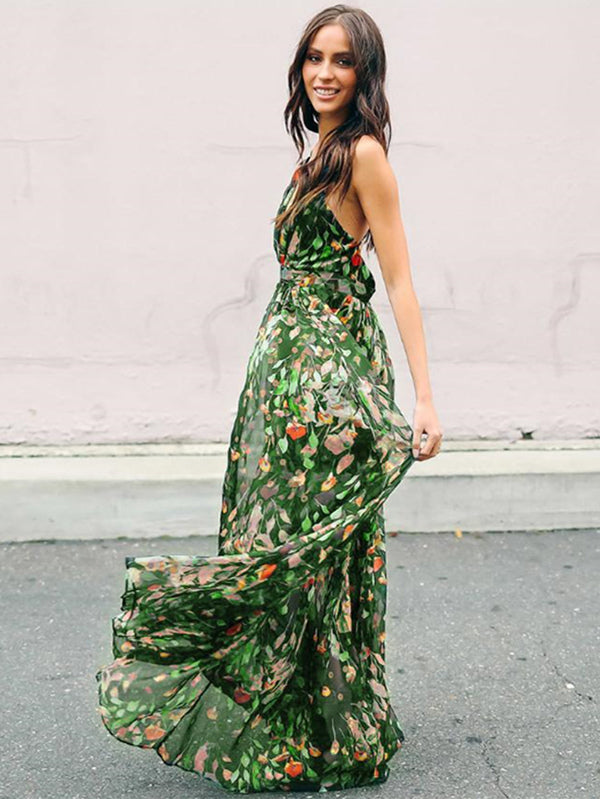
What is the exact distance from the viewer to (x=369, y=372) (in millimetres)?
2797

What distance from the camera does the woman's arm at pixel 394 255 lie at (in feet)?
8.74

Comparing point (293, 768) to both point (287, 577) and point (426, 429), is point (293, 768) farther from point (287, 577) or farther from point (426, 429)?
point (426, 429)

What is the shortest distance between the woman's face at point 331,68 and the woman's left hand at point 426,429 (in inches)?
29.7

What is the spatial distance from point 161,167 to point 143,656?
3.10 meters

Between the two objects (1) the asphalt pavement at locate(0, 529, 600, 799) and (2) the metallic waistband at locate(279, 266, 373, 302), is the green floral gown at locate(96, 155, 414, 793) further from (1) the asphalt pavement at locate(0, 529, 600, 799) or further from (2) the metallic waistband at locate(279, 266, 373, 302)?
(1) the asphalt pavement at locate(0, 529, 600, 799)

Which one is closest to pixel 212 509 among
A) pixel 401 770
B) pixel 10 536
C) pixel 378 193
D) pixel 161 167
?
pixel 10 536

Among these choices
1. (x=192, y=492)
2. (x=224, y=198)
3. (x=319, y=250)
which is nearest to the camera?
(x=319, y=250)

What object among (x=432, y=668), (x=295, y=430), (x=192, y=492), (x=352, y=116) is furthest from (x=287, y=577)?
(x=192, y=492)

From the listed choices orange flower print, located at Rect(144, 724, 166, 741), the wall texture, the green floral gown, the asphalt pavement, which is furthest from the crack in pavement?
the wall texture

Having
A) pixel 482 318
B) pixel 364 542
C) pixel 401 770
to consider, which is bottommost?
pixel 401 770

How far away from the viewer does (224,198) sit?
5344 mm

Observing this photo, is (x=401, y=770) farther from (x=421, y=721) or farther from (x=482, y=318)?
(x=482, y=318)

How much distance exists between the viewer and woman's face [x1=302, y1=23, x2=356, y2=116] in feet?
8.79

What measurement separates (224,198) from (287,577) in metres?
3.05
